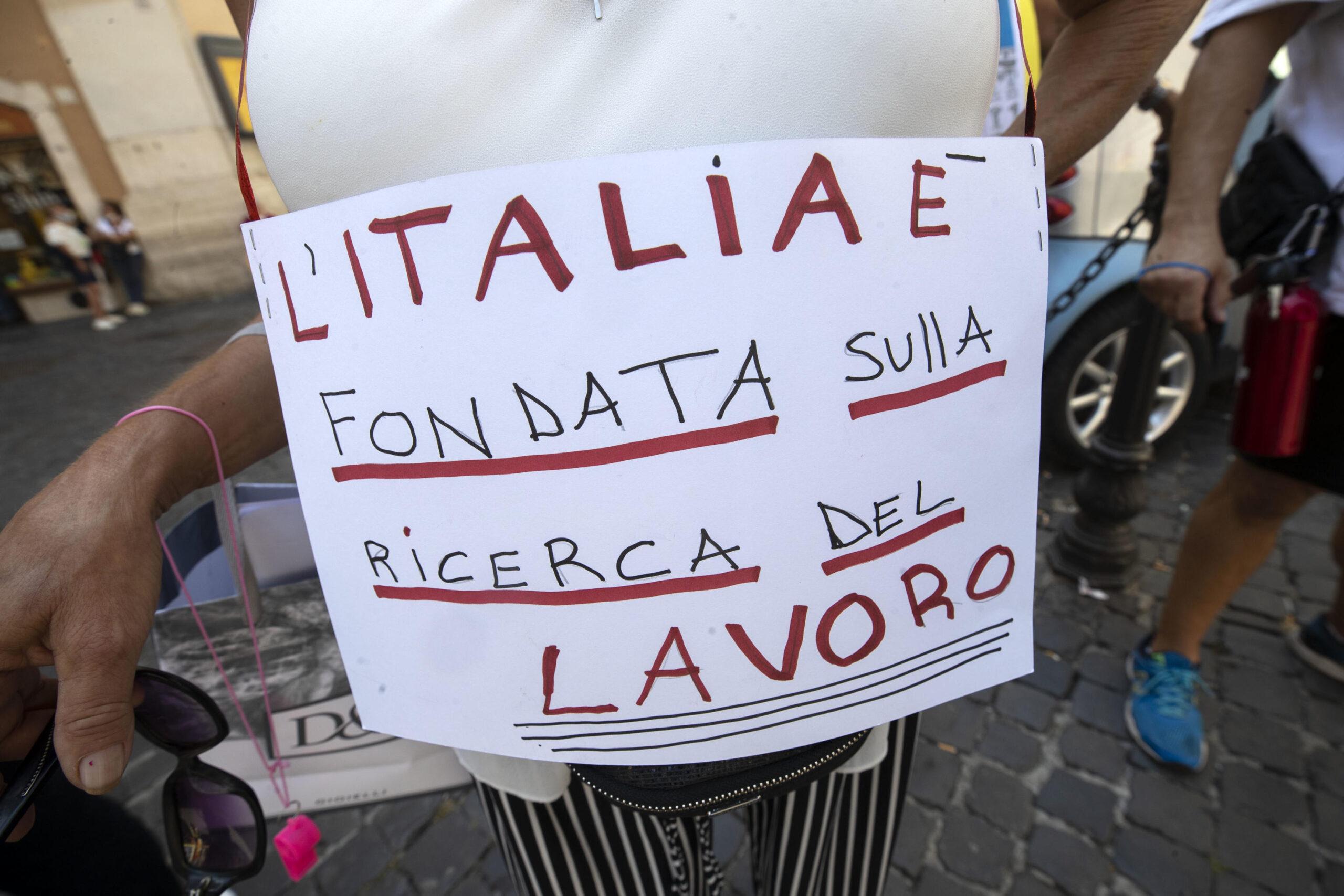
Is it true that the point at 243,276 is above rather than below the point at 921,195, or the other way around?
below

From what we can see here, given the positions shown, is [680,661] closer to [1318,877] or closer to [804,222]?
[804,222]

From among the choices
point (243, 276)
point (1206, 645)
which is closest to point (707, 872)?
point (1206, 645)

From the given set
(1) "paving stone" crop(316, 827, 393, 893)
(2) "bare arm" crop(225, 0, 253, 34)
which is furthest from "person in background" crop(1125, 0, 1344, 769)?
(1) "paving stone" crop(316, 827, 393, 893)

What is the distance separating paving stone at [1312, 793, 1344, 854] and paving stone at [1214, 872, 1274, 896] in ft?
0.83

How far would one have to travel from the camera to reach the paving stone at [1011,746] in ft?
6.77

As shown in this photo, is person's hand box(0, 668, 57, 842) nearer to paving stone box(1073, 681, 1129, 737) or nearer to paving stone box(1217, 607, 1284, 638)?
paving stone box(1073, 681, 1129, 737)

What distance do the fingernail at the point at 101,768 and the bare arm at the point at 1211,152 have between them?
1947 millimetres

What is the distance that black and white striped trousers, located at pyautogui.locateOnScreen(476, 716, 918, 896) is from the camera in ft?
3.16

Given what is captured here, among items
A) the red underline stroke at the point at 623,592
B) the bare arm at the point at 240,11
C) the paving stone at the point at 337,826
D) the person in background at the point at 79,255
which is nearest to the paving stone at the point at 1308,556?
the red underline stroke at the point at 623,592

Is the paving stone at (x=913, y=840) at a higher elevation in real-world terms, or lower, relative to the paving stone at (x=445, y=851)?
lower

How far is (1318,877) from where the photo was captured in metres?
1.68

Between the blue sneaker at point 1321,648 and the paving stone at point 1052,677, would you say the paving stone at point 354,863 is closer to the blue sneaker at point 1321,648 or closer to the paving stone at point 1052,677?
the paving stone at point 1052,677

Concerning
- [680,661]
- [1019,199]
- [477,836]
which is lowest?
[477,836]

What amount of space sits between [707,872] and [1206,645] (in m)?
2.26
